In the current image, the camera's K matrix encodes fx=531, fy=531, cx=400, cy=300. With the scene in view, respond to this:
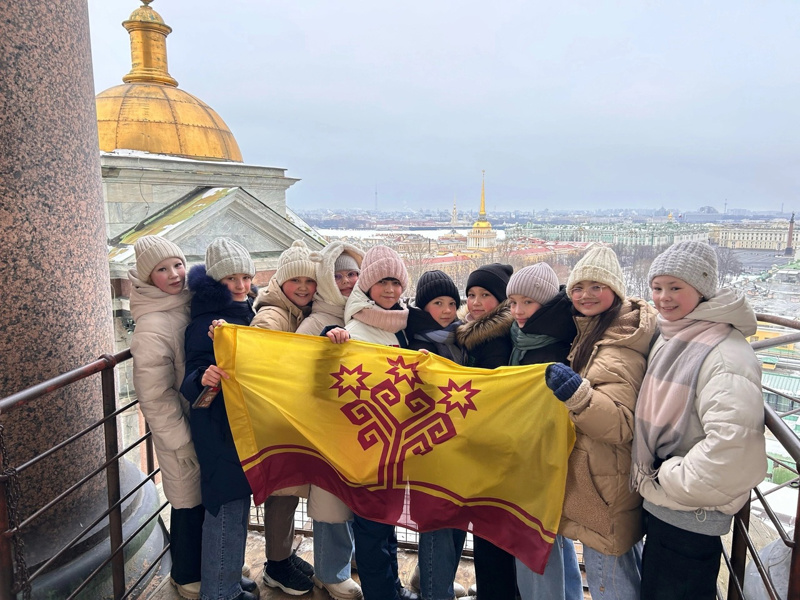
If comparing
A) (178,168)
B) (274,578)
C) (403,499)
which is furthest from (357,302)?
(178,168)

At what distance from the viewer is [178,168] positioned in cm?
1253

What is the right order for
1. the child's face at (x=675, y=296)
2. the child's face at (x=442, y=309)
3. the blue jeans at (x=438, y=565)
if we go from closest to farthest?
the child's face at (x=675, y=296) < the blue jeans at (x=438, y=565) < the child's face at (x=442, y=309)

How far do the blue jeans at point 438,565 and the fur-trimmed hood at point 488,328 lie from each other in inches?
44.2

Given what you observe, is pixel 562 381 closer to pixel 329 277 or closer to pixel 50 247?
pixel 329 277

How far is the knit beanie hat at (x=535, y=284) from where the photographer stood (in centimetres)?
291

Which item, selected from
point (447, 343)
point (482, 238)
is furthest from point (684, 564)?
point (482, 238)

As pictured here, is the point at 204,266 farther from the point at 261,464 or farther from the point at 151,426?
the point at 261,464

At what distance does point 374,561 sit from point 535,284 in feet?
6.03

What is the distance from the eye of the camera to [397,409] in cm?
304

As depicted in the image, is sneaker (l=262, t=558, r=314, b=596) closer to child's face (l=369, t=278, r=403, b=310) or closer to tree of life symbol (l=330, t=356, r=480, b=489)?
tree of life symbol (l=330, t=356, r=480, b=489)

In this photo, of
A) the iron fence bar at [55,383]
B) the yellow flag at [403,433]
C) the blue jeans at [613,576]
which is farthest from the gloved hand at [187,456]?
the blue jeans at [613,576]

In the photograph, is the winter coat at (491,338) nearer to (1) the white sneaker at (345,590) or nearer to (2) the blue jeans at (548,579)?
(2) the blue jeans at (548,579)

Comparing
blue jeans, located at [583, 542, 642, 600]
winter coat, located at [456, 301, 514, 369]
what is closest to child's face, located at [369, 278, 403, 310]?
winter coat, located at [456, 301, 514, 369]

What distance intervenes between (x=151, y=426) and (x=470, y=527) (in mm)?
1892
